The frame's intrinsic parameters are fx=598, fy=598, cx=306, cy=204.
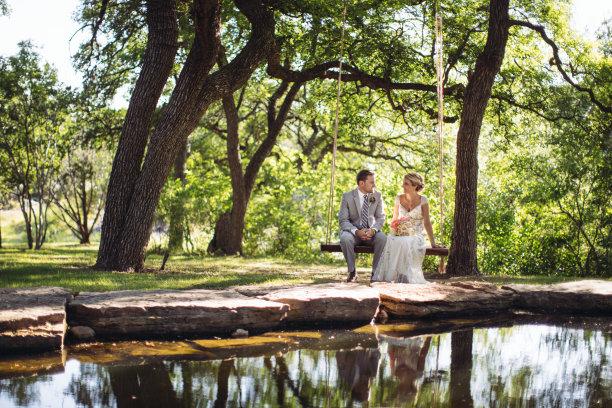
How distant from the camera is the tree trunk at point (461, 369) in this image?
12.0 ft

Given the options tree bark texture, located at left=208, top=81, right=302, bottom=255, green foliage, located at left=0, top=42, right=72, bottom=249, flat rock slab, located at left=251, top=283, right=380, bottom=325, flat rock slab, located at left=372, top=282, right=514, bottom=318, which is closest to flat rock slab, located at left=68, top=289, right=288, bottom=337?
flat rock slab, located at left=251, top=283, right=380, bottom=325

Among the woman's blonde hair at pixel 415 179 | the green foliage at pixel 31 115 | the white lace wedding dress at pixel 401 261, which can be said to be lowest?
the white lace wedding dress at pixel 401 261

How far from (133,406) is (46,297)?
8.18ft

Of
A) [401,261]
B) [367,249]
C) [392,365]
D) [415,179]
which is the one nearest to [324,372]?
[392,365]

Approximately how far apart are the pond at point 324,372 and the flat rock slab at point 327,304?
0.27 m

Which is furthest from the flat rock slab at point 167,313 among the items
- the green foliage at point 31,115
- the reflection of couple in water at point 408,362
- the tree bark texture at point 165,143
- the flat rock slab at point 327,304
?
the green foliage at point 31,115

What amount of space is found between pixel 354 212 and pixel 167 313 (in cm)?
399

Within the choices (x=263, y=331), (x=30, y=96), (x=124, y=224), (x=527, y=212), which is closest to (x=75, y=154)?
(x=30, y=96)

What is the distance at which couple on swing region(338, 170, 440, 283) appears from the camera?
8391mm

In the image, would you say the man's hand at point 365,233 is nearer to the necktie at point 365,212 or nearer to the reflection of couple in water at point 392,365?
the necktie at point 365,212

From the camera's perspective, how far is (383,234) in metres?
8.56

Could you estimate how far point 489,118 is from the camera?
43.7 feet

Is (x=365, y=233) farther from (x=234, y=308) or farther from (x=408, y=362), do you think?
(x=408, y=362)

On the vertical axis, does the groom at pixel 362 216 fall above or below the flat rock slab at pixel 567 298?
above
